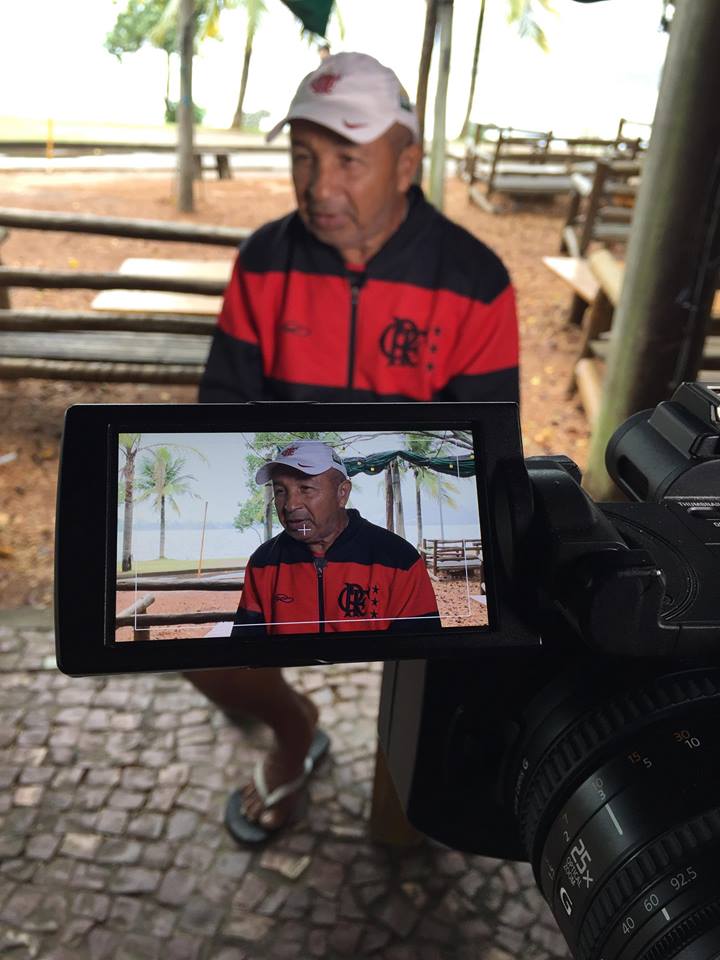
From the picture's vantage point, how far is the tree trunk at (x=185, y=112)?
348 inches

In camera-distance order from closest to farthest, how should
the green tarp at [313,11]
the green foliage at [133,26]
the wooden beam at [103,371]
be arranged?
the green tarp at [313,11]
the wooden beam at [103,371]
the green foliage at [133,26]

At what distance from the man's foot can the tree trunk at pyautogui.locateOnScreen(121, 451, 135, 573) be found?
1422mm

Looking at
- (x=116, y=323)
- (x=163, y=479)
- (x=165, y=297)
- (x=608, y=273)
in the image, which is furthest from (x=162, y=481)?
(x=165, y=297)

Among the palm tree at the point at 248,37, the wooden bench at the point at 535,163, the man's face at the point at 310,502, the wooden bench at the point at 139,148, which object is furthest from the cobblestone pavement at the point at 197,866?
the palm tree at the point at 248,37

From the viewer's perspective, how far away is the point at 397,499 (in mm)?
889

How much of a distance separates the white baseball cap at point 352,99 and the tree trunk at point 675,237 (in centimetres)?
126

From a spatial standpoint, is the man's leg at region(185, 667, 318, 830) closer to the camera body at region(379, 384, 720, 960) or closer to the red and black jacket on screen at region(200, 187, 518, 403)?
the red and black jacket on screen at region(200, 187, 518, 403)

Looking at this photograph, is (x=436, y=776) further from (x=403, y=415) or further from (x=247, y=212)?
(x=247, y=212)

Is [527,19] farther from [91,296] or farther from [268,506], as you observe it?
[268,506]

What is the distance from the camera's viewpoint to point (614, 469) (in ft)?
3.66

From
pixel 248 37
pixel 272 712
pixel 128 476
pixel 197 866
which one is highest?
pixel 128 476

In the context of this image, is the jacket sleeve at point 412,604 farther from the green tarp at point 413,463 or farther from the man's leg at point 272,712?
the man's leg at point 272,712

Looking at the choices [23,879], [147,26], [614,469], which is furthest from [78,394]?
[147,26]

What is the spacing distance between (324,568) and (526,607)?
21 centimetres
